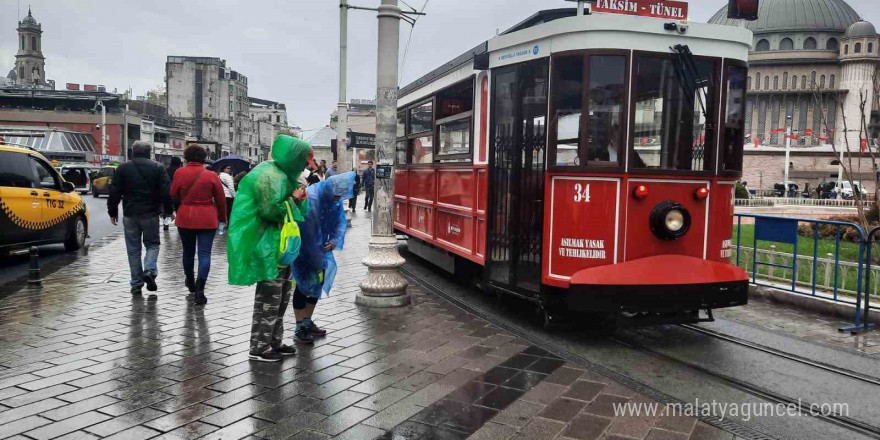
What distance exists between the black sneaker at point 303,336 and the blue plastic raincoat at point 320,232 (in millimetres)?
377

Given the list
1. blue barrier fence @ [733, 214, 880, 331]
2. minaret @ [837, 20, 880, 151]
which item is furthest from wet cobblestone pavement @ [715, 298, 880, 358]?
minaret @ [837, 20, 880, 151]

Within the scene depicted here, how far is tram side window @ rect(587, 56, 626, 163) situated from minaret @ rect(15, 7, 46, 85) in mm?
116027

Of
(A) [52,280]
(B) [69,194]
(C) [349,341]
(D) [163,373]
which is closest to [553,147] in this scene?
(C) [349,341]

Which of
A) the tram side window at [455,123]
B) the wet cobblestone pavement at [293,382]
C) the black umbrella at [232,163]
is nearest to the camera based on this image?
the wet cobblestone pavement at [293,382]

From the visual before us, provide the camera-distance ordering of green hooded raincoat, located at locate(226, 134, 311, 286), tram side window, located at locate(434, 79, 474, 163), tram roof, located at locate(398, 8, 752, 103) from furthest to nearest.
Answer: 1. tram side window, located at locate(434, 79, 474, 163)
2. tram roof, located at locate(398, 8, 752, 103)
3. green hooded raincoat, located at locate(226, 134, 311, 286)

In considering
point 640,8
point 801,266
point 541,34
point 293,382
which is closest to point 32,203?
point 293,382

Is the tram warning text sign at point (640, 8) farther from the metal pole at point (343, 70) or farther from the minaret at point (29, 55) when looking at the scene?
the minaret at point (29, 55)

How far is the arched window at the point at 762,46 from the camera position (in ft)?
296

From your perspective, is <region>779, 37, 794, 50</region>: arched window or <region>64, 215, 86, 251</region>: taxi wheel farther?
<region>779, 37, 794, 50</region>: arched window

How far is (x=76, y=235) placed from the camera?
13094 millimetres

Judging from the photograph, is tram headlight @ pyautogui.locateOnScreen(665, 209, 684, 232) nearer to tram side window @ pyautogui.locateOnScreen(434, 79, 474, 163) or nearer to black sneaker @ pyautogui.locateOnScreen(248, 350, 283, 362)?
tram side window @ pyautogui.locateOnScreen(434, 79, 474, 163)

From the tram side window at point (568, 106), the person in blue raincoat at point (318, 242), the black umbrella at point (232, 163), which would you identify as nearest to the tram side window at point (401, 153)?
the black umbrella at point (232, 163)

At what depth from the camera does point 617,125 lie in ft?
21.3

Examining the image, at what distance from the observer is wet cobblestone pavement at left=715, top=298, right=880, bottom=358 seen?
6883mm
